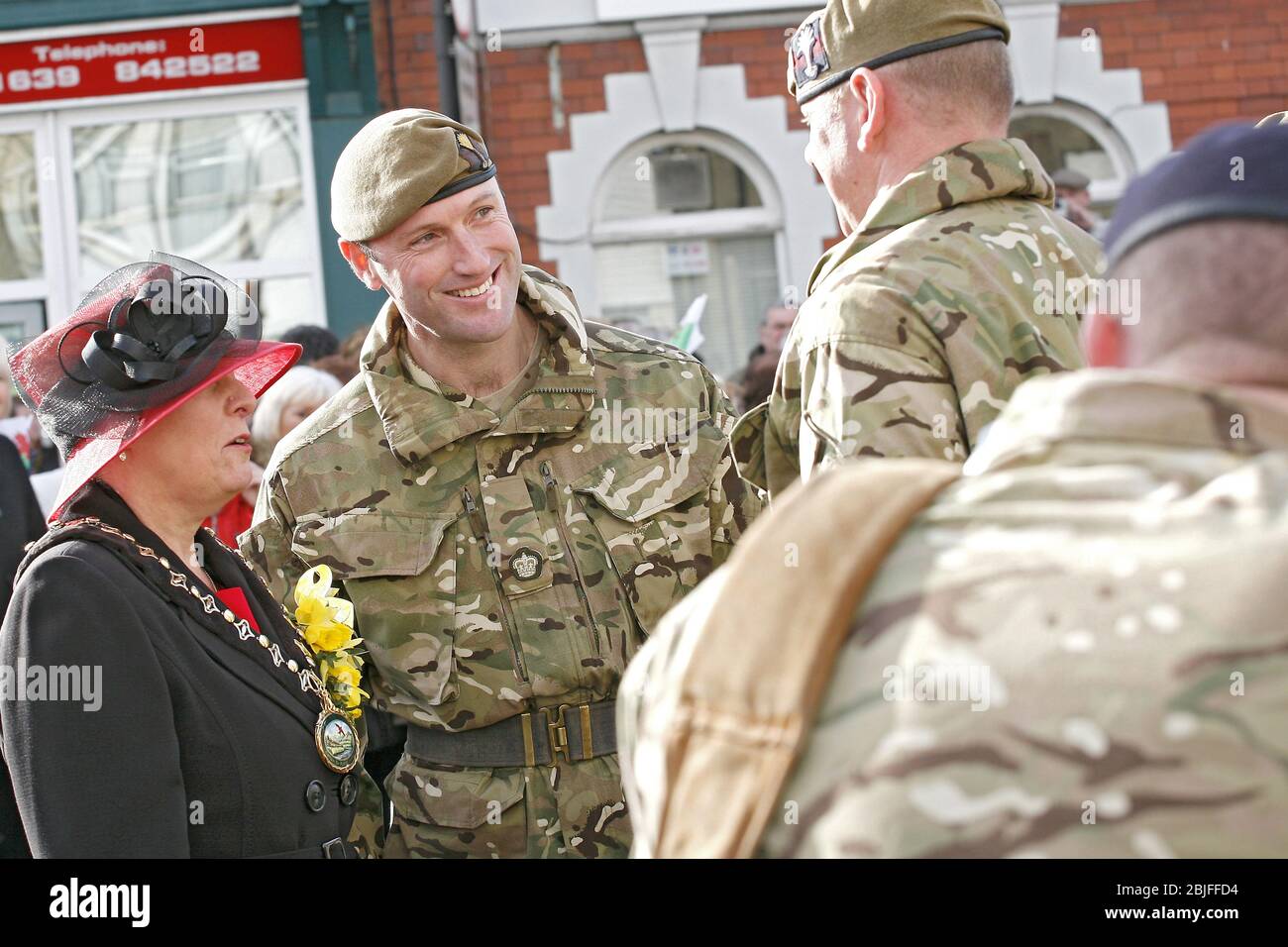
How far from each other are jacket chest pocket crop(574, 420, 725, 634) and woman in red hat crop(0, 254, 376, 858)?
2.43 feet

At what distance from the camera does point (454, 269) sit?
3469 mm

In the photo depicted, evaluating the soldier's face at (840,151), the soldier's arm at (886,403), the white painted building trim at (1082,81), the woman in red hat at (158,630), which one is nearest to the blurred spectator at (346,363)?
the woman in red hat at (158,630)

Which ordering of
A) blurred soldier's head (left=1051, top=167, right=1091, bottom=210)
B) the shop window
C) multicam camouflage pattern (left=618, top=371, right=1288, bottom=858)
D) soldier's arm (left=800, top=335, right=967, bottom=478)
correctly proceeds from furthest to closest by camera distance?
the shop window → blurred soldier's head (left=1051, top=167, right=1091, bottom=210) → soldier's arm (left=800, top=335, right=967, bottom=478) → multicam camouflage pattern (left=618, top=371, right=1288, bottom=858)

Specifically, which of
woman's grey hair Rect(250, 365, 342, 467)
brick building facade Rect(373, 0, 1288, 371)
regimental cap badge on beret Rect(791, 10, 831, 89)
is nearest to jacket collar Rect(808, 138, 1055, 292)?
regimental cap badge on beret Rect(791, 10, 831, 89)

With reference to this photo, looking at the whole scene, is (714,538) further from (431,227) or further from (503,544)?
(431,227)

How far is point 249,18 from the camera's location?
9477mm

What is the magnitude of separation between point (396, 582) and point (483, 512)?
0.24 metres

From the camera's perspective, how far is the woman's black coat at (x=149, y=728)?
7.89 ft

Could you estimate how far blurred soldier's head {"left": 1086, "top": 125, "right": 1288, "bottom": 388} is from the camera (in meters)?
1.23

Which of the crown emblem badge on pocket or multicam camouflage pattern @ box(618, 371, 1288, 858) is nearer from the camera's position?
multicam camouflage pattern @ box(618, 371, 1288, 858)

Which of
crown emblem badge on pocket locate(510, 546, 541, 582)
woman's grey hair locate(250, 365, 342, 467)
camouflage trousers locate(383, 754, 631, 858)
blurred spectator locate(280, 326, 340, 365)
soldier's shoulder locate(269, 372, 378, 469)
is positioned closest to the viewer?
camouflage trousers locate(383, 754, 631, 858)

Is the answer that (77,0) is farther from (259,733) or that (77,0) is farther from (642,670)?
(642,670)
